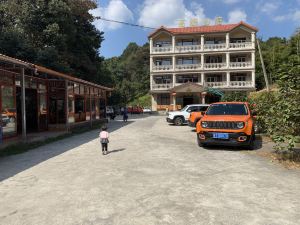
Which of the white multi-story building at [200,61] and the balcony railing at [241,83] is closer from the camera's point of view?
the balcony railing at [241,83]

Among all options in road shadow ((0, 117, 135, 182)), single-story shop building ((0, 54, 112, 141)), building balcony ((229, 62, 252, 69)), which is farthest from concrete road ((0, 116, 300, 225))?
building balcony ((229, 62, 252, 69))

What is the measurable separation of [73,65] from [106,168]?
22664 mm

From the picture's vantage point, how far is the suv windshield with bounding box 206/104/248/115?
11055 mm

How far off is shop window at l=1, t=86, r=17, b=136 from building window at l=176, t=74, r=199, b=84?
35762 millimetres

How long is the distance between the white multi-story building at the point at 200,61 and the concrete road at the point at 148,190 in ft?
114

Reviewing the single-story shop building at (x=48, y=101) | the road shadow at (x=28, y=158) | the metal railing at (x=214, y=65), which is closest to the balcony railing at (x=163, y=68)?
the metal railing at (x=214, y=65)

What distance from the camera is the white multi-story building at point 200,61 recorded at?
4356cm

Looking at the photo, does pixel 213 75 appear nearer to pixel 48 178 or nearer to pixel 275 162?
pixel 275 162

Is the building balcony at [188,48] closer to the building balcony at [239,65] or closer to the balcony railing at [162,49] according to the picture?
the balcony railing at [162,49]

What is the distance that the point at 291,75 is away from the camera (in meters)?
8.24

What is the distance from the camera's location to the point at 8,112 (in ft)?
40.1

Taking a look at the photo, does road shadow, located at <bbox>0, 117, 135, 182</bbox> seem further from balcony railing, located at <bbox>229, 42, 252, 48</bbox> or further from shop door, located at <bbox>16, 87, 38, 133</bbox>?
balcony railing, located at <bbox>229, 42, 252, 48</bbox>

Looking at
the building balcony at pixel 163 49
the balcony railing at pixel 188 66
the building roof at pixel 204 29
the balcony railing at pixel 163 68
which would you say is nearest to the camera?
the building roof at pixel 204 29

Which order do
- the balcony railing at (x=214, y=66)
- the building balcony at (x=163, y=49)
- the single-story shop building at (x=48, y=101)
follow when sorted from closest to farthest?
the single-story shop building at (x=48, y=101), the balcony railing at (x=214, y=66), the building balcony at (x=163, y=49)
